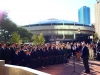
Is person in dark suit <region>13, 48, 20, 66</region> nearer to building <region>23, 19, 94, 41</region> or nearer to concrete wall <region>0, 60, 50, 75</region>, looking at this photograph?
concrete wall <region>0, 60, 50, 75</region>

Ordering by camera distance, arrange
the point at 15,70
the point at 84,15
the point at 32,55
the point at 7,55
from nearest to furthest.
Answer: the point at 15,70
the point at 7,55
the point at 32,55
the point at 84,15

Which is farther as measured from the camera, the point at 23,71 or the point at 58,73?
the point at 58,73

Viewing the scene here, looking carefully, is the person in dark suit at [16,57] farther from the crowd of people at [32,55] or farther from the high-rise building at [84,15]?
the high-rise building at [84,15]

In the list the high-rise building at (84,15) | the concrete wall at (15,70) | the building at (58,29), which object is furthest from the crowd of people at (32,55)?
the high-rise building at (84,15)

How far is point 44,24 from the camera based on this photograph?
83000mm

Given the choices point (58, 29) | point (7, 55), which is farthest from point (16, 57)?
point (58, 29)

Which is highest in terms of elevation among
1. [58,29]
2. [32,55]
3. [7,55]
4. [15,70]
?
[58,29]

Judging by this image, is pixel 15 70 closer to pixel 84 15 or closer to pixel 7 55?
pixel 7 55

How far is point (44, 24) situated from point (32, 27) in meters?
6.14

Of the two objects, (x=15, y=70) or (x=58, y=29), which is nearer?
(x=15, y=70)

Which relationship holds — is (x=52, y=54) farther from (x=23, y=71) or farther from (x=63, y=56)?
(x=23, y=71)

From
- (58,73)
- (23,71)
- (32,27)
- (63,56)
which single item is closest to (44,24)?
(32,27)

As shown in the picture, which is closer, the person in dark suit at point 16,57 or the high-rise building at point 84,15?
the person in dark suit at point 16,57

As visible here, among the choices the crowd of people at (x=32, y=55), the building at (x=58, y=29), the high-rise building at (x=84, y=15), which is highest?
the high-rise building at (x=84, y=15)
